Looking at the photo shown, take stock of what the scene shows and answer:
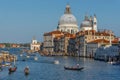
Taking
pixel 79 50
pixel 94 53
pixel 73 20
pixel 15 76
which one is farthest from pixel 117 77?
pixel 73 20

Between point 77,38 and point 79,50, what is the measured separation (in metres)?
3.92

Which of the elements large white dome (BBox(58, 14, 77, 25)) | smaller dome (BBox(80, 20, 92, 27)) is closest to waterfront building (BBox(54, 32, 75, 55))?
smaller dome (BBox(80, 20, 92, 27))

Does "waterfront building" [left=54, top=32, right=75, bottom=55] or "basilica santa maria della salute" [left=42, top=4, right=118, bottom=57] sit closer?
"basilica santa maria della salute" [left=42, top=4, right=118, bottom=57]

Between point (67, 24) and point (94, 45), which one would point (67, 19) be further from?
point (94, 45)

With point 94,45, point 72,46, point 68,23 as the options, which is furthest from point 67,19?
point 94,45

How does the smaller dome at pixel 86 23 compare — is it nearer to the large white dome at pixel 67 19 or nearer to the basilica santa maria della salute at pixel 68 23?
the basilica santa maria della salute at pixel 68 23

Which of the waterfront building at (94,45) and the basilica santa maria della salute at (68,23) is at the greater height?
the basilica santa maria della salute at (68,23)

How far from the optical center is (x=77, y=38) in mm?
107438

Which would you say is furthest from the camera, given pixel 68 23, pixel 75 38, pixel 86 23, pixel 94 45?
pixel 68 23

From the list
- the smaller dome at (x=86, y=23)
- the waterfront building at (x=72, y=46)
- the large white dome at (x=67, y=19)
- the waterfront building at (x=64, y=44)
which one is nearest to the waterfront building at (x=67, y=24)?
the large white dome at (x=67, y=19)

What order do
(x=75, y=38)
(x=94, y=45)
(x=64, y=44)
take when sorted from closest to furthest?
1. (x=94, y=45)
2. (x=75, y=38)
3. (x=64, y=44)

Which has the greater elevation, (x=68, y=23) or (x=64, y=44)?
(x=68, y=23)

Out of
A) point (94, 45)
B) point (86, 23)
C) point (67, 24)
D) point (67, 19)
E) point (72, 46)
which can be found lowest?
point (94, 45)

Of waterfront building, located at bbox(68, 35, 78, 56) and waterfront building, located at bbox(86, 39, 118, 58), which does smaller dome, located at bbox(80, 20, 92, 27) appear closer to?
waterfront building, located at bbox(68, 35, 78, 56)
